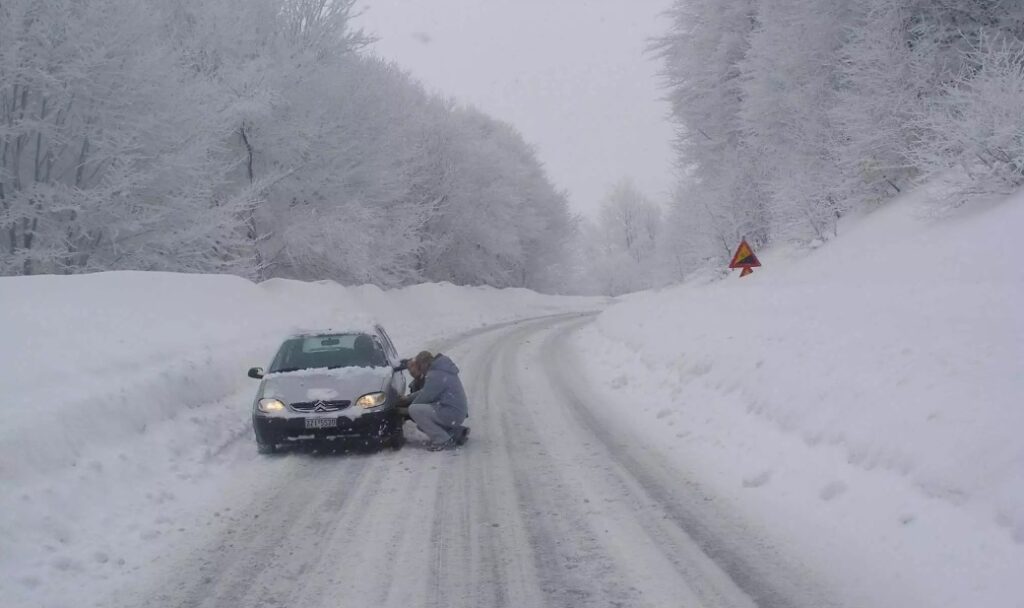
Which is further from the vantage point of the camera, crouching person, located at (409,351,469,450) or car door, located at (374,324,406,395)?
car door, located at (374,324,406,395)

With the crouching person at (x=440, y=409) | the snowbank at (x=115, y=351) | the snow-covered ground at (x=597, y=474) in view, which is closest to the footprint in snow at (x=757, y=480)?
the snow-covered ground at (x=597, y=474)

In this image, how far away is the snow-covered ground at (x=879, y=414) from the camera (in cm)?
479

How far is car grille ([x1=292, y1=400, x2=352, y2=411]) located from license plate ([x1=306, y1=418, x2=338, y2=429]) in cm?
13

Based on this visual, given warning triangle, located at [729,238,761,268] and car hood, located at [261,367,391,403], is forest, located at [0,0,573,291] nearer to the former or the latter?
car hood, located at [261,367,391,403]

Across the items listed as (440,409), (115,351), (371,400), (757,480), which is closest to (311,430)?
(371,400)

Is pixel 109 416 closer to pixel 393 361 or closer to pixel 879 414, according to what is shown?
pixel 393 361

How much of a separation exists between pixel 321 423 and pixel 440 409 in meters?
1.41

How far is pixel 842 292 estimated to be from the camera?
11.1 m

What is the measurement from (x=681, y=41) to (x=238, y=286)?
2209 centimetres

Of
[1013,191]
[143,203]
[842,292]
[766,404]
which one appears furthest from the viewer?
[143,203]

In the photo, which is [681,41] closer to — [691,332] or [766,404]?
[691,332]

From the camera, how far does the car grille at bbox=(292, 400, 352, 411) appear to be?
27.4 ft

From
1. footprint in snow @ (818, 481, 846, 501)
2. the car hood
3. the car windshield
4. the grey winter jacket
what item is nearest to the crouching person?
the grey winter jacket

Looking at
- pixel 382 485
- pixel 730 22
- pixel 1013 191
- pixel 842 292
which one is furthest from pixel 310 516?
pixel 730 22
